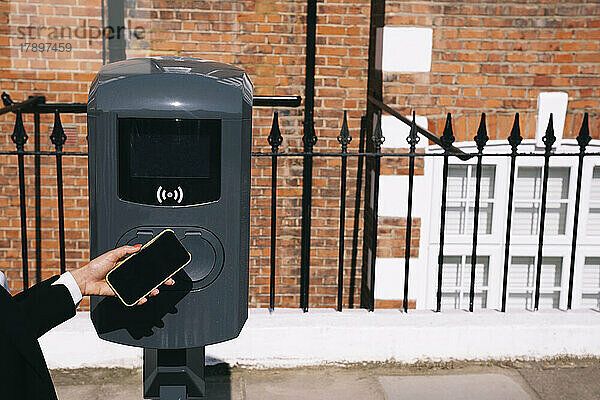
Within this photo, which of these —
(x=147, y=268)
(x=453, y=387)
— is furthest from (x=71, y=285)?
(x=453, y=387)

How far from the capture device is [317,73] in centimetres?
570

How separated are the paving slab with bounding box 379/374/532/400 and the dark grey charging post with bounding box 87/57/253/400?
1.33 meters

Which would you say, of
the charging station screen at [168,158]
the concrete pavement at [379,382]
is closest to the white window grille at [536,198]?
the concrete pavement at [379,382]

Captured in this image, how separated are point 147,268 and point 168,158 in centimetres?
39

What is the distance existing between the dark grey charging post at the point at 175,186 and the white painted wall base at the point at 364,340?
48.1 inches

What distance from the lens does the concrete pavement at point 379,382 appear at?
3.47m

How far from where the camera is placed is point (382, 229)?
535 cm

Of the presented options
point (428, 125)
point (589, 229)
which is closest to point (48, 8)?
point (428, 125)

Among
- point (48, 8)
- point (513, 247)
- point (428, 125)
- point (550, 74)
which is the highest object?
point (48, 8)

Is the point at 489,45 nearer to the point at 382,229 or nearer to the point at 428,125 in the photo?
the point at 428,125

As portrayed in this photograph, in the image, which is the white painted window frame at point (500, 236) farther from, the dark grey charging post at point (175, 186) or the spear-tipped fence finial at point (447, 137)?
the dark grey charging post at point (175, 186)

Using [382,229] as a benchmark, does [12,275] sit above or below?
below

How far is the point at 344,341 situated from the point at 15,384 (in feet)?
7.04

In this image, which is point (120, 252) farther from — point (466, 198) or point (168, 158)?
point (466, 198)
